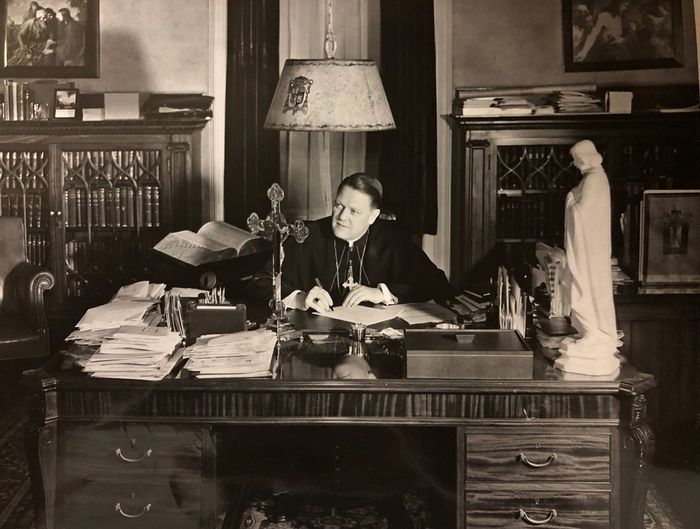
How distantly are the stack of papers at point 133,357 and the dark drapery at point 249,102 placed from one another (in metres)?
2.86

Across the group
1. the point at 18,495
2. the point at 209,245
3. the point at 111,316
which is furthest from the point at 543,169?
the point at 18,495

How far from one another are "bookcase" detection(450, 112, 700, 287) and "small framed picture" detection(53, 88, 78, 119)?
2.17 metres

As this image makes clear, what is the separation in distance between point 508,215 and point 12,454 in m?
2.84

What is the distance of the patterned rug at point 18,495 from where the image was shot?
332cm

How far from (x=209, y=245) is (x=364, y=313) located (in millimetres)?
1361

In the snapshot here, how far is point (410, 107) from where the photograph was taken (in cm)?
534

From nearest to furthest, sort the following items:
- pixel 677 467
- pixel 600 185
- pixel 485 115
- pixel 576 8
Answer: pixel 600 185 → pixel 677 467 → pixel 485 115 → pixel 576 8

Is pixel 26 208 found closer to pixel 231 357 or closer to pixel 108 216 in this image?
pixel 108 216

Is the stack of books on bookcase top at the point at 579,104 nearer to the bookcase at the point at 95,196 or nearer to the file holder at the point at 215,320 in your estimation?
the bookcase at the point at 95,196

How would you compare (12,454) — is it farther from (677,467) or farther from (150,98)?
(677,467)

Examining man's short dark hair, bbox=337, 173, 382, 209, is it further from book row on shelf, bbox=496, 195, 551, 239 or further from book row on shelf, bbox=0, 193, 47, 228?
book row on shelf, bbox=0, 193, 47, 228

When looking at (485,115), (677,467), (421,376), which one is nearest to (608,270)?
(421,376)

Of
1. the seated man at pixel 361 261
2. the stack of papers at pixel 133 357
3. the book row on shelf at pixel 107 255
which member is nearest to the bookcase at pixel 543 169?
the seated man at pixel 361 261

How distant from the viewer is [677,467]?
3.87 metres
